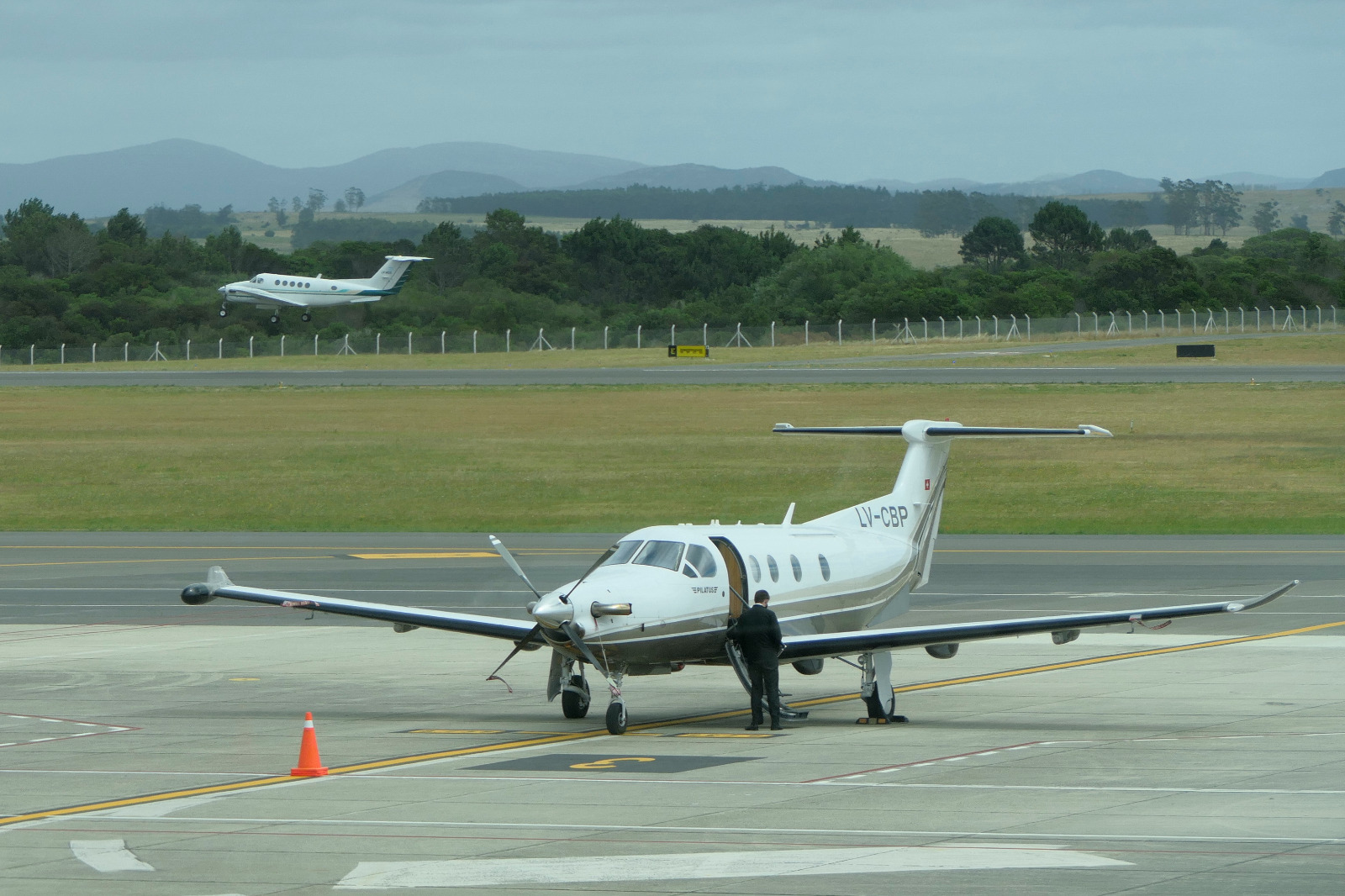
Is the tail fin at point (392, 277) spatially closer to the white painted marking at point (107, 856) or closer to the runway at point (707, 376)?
the runway at point (707, 376)

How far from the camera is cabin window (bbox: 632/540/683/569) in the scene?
2041cm

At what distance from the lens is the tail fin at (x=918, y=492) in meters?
24.7

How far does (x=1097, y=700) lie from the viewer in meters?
22.9

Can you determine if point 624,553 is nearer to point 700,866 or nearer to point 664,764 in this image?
point 664,764

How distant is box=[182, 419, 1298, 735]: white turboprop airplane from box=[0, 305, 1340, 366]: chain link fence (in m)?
102

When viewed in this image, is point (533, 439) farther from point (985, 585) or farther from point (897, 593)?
point (897, 593)

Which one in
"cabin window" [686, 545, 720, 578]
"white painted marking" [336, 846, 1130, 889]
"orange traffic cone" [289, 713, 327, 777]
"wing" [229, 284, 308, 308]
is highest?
"wing" [229, 284, 308, 308]

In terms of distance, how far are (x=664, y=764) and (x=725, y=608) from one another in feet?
9.79

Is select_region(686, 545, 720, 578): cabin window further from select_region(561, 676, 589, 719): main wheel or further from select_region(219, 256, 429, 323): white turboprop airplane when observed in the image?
select_region(219, 256, 429, 323): white turboprop airplane

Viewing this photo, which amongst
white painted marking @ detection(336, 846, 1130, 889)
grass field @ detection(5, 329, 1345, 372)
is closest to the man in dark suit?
white painted marking @ detection(336, 846, 1130, 889)

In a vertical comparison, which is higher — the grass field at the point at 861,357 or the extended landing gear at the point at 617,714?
the grass field at the point at 861,357

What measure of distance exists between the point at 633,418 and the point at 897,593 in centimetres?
5274

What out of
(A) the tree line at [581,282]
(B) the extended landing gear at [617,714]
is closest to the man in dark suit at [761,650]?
(B) the extended landing gear at [617,714]

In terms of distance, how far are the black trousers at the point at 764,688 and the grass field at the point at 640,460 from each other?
95.2 feet
